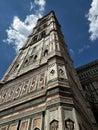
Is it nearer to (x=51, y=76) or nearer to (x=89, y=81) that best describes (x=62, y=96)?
(x=51, y=76)

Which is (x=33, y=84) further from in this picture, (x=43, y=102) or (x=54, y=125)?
(x=54, y=125)

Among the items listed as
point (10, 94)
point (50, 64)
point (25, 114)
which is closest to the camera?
point (25, 114)

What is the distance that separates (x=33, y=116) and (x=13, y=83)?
403cm

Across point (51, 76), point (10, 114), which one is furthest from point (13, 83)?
point (51, 76)

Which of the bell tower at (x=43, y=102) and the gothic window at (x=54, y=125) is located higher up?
the bell tower at (x=43, y=102)

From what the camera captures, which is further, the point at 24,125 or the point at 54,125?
the point at 24,125

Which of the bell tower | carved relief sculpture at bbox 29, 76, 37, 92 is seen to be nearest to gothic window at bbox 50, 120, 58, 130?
the bell tower

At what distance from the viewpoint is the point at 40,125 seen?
4824 millimetres

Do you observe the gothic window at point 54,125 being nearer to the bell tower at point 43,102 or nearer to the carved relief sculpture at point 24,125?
the bell tower at point 43,102

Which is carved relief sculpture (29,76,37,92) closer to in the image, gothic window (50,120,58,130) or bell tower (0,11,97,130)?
bell tower (0,11,97,130)

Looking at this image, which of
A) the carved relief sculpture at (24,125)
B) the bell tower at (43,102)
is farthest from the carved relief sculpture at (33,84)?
the carved relief sculpture at (24,125)

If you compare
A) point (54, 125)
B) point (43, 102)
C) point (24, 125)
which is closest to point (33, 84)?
point (43, 102)

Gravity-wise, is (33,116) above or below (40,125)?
above

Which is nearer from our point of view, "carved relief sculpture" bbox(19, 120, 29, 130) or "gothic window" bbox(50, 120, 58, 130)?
"gothic window" bbox(50, 120, 58, 130)
